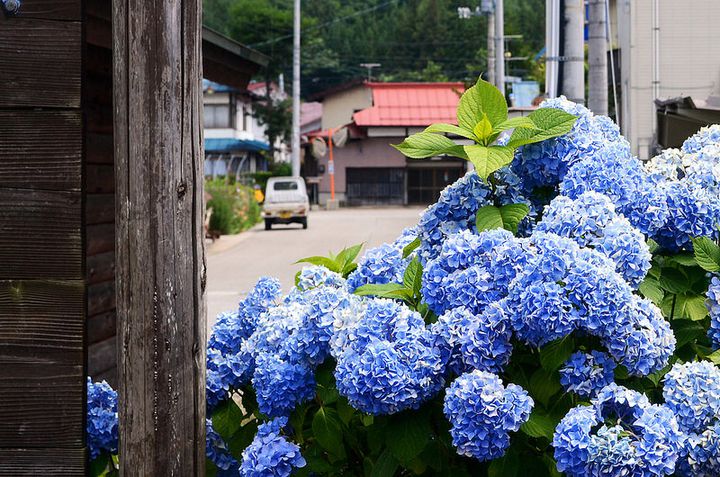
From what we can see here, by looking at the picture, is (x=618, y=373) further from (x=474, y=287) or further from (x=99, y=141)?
(x=99, y=141)

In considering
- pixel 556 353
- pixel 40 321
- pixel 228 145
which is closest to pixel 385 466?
pixel 556 353

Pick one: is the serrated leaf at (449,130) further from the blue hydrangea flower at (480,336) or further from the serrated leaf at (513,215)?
the blue hydrangea flower at (480,336)

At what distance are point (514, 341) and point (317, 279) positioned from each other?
0.88 meters

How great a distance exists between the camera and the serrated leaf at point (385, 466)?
2824 mm

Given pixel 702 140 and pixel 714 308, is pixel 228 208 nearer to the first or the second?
pixel 702 140

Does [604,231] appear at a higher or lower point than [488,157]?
lower

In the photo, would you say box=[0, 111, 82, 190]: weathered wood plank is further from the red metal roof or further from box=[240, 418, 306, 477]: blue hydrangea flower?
the red metal roof

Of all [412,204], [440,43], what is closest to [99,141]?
[412,204]

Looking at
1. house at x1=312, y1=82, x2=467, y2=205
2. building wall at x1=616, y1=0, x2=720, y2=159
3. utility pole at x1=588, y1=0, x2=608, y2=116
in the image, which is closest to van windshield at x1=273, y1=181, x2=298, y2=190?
building wall at x1=616, y1=0, x2=720, y2=159

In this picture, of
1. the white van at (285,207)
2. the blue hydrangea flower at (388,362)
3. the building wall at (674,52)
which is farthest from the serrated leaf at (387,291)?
the white van at (285,207)

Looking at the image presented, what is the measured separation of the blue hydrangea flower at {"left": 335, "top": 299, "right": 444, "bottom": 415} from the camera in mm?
2646

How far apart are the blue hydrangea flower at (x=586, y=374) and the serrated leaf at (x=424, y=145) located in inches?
30.2

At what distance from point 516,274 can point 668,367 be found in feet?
2.19

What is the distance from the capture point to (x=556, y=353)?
8.81 ft
